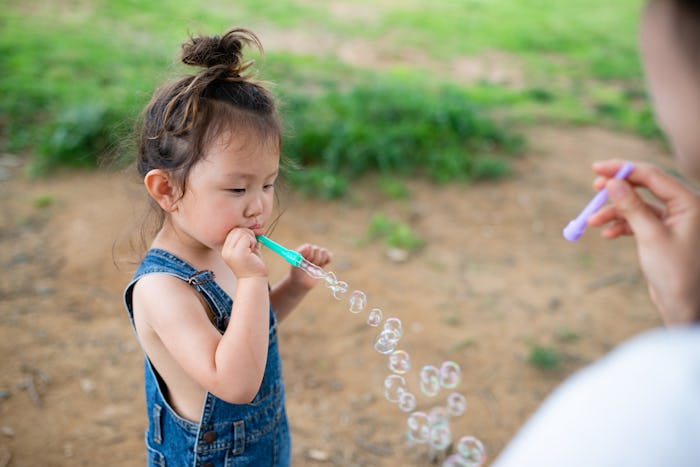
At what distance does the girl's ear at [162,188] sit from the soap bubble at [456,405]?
1.80 meters

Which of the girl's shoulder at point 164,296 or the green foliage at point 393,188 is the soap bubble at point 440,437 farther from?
the green foliage at point 393,188

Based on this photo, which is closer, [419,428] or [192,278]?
[192,278]

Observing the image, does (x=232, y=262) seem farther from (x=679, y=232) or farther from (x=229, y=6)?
(x=229, y=6)

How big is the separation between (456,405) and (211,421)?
5.29 ft

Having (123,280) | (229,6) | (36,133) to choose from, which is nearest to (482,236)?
(123,280)

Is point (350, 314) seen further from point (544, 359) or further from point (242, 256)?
point (242, 256)

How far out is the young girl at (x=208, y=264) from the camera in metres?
1.41

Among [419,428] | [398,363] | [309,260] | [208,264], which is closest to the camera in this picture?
[208,264]

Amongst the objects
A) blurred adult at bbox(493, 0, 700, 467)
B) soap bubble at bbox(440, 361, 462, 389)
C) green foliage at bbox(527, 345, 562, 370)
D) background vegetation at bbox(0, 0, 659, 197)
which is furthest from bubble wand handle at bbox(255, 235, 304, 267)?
green foliage at bbox(527, 345, 562, 370)

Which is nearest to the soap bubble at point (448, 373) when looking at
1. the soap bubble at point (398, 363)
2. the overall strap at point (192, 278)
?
the soap bubble at point (398, 363)

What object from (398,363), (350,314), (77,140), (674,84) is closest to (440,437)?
(398,363)

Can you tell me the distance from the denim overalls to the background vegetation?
51 centimetres

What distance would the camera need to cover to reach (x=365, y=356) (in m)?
3.22

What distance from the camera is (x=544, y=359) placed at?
3197 mm
